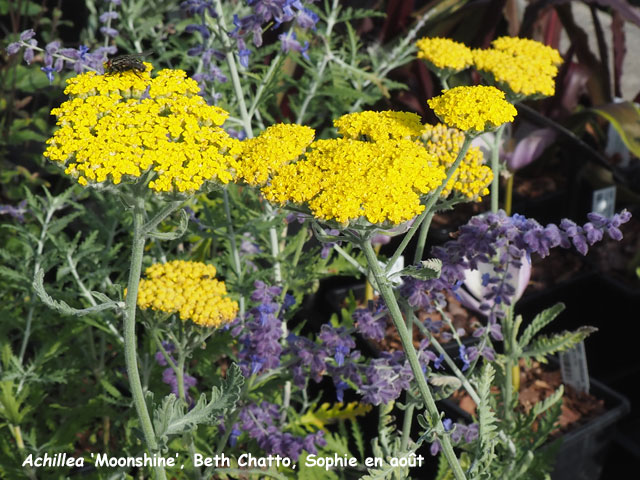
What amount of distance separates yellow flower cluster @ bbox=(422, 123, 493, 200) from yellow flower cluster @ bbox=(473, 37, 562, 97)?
213 millimetres

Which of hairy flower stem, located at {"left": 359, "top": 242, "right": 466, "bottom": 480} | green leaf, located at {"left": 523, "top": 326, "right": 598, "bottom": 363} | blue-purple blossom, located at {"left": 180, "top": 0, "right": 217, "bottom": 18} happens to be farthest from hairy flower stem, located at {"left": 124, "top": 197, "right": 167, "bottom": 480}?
green leaf, located at {"left": 523, "top": 326, "right": 598, "bottom": 363}

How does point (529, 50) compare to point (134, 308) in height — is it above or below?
above

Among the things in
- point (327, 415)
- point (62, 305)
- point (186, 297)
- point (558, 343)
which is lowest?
point (327, 415)

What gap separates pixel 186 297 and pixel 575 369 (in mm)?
1210

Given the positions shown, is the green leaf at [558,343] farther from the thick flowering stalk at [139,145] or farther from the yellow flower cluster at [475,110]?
the thick flowering stalk at [139,145]

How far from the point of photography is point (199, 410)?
47.0 inches

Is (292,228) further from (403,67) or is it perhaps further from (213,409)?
(213,409)

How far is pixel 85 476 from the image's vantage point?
5.66 feet

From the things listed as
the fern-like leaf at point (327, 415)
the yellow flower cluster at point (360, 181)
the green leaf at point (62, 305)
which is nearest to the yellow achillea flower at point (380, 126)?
the yellow flower cluster at point (360, 181)

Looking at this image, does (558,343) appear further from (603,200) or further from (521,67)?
(603,200)

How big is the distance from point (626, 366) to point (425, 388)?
1.61m

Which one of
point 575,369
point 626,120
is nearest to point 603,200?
point 626,120

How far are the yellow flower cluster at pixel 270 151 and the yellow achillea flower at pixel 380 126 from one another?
0.22 ft

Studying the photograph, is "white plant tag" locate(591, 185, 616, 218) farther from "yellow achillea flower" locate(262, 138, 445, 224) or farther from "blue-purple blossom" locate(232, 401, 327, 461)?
"yellow achillea flower" locate(262, 138, 445, 224)
